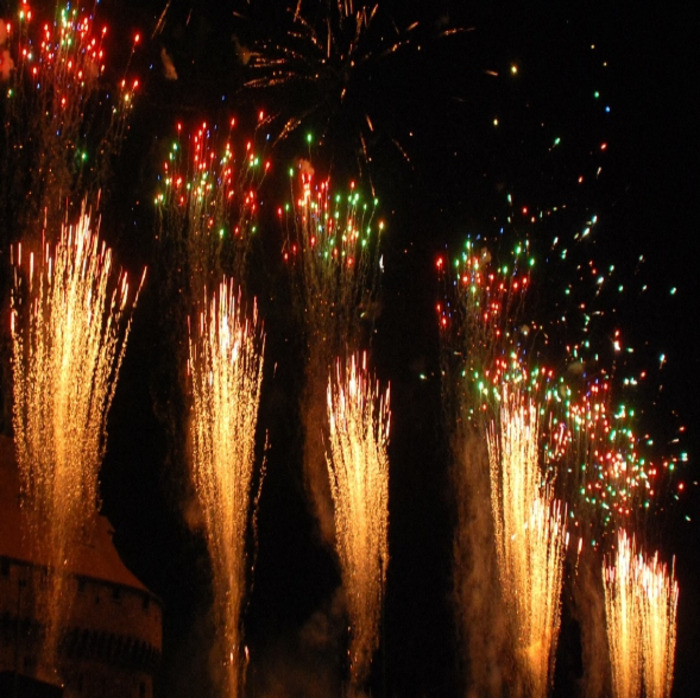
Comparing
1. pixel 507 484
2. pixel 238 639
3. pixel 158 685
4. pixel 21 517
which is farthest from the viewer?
pixel 158 685

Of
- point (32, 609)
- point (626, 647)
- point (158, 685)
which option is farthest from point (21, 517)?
point (626, 647)

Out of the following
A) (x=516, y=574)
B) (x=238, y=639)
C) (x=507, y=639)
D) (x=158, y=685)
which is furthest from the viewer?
(x=158, y=685)

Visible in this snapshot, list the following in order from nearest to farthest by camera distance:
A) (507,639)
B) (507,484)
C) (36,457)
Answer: (36,457) < (507,484) < (507,639)

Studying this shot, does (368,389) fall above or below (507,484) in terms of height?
above

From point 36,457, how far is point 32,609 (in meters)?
10.9

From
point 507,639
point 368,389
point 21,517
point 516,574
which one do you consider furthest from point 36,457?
point 507,639

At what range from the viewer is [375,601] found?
19594 mm

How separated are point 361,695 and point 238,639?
14.0 feet

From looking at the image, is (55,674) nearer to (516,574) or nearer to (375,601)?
(375,601)

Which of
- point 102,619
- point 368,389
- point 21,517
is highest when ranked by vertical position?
point 368,389

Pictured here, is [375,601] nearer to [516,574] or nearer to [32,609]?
[516,574]

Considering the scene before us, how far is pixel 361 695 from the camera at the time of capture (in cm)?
2406

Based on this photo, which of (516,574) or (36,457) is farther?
(516,574)

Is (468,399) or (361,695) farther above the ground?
(468,399)
